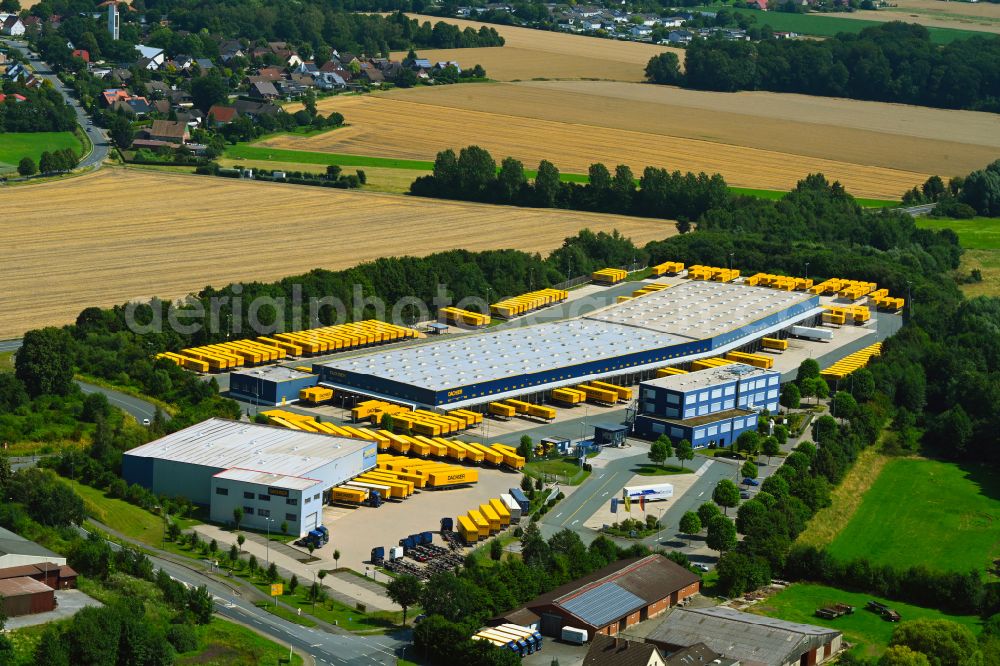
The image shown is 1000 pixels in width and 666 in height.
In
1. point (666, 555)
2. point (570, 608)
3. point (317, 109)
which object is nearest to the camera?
point (570, 608)

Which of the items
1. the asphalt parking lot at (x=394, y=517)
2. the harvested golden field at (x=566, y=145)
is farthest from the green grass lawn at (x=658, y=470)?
the harvested golden field at (x=566, y=145)

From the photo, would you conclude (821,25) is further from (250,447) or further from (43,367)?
(250,447)

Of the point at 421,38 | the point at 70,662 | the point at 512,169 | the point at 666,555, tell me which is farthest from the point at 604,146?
the point at 70,662

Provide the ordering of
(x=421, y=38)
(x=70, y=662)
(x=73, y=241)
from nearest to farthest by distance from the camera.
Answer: (x=70, y=662) < (x=73, y=241) < (x=421, y=38)

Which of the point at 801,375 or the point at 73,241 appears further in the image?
the point at 73,241

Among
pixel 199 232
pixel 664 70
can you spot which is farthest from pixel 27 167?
pixel 664 70

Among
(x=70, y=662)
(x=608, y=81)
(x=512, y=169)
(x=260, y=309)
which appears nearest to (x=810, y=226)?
(x=512, y=169)

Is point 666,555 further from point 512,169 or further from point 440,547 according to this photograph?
point 512,169
